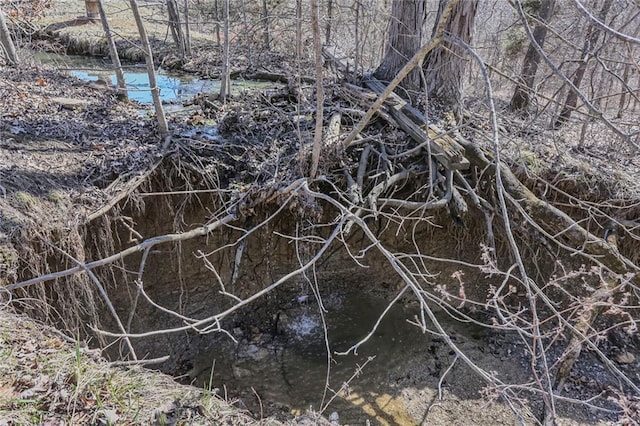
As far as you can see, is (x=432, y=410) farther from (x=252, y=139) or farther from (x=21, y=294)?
(x=21, y=294)

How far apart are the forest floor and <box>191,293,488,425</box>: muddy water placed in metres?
0.35

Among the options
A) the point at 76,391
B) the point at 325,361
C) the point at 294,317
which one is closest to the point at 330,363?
the point at 325,361

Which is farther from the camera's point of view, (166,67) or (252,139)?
(166,67)

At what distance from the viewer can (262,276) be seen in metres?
5.29

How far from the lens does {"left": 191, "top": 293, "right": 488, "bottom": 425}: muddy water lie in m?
4.54

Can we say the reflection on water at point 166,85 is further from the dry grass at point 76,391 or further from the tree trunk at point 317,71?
the dry grass at point 76,391

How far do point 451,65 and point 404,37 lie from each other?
0.81 m

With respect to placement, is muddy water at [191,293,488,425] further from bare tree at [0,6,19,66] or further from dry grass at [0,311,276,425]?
bare tree at [0,6,19,66]

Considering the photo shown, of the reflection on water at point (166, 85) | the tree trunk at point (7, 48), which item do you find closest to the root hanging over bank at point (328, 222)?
the reflection on water at point (166, 85)

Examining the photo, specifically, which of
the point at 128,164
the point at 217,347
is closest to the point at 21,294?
the point at 128,164

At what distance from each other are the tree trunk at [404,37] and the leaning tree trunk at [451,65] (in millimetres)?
247

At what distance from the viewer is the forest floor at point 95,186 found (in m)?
2.32

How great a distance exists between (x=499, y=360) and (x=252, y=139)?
171 inches

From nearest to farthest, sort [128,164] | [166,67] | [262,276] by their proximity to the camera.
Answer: [128,164] < [262,276] < [166,67]
